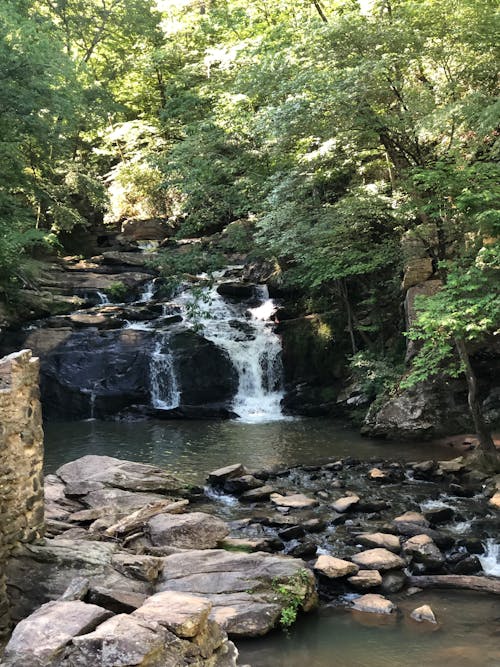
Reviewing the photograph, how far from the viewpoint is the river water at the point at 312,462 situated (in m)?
A: 5.18

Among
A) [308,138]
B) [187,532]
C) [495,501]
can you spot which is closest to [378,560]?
[187,532]

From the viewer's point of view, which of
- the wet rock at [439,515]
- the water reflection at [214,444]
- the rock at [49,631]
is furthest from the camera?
the water reflection at [214,444]

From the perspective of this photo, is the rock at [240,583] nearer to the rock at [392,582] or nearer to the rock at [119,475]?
the rock at [392,582]

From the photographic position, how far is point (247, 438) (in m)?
15.0

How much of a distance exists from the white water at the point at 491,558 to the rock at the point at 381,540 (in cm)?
106

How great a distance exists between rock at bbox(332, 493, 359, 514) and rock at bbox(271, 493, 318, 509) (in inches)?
15.6

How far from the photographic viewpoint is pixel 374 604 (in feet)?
20.0

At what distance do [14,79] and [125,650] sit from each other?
1733cm

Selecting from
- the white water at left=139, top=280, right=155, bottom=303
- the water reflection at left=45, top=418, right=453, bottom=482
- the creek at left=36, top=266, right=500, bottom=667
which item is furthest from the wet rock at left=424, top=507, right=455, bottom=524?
the white water at left=139, top=280, right=155, bottom=303

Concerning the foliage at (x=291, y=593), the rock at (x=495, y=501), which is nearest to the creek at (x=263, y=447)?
the foliage at (x=291, y=593)

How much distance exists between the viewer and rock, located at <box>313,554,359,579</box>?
21.7ft

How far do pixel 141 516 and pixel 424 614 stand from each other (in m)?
3.76

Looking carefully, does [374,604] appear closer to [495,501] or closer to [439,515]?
[439,515]

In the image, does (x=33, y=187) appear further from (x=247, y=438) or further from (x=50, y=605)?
(x=50, y=605)
